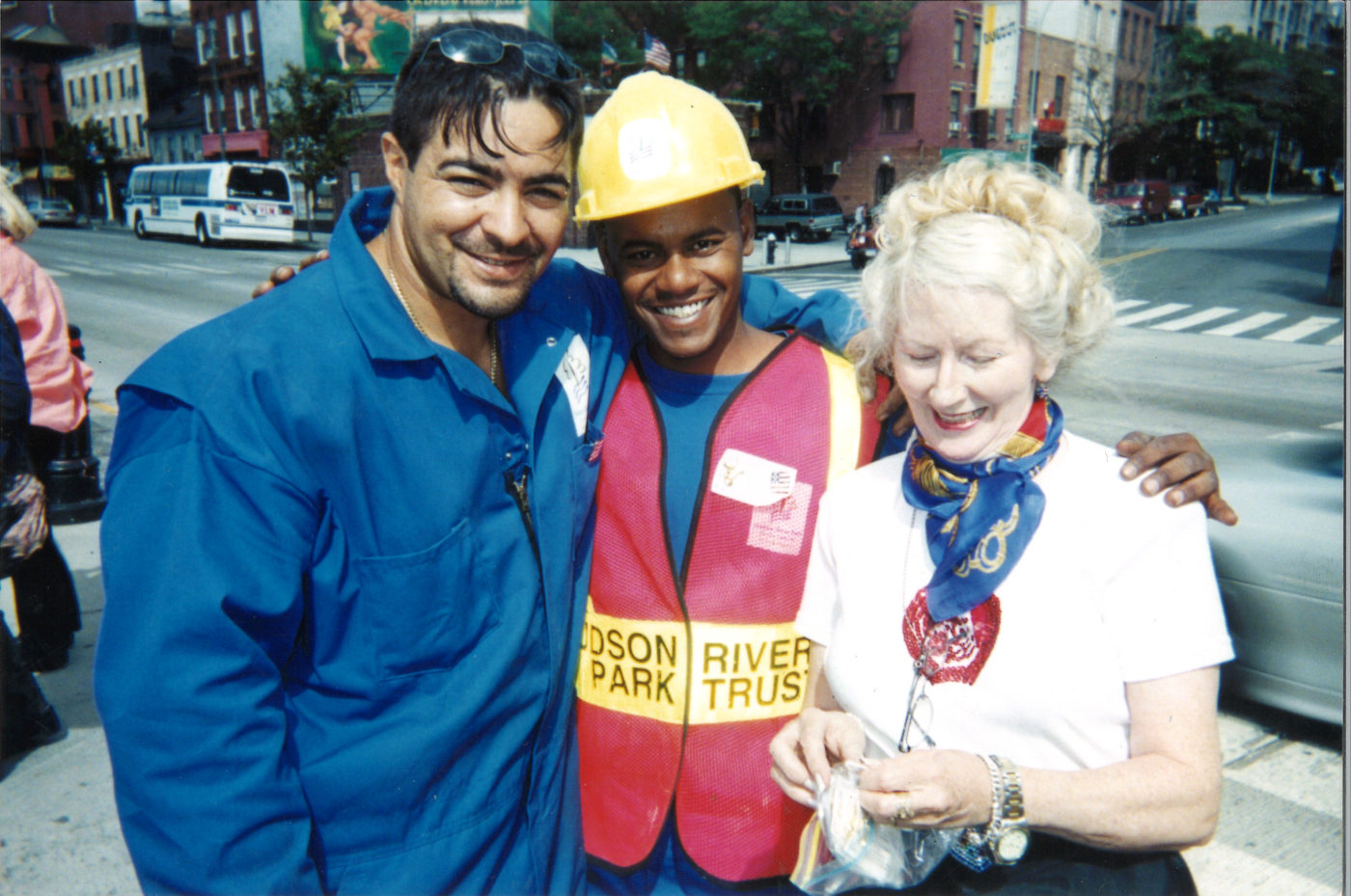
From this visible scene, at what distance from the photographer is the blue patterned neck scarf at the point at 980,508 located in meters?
1.44

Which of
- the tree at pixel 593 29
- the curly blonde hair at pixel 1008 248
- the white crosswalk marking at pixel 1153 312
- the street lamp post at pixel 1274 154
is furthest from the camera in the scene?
the tree at pixel 593 29

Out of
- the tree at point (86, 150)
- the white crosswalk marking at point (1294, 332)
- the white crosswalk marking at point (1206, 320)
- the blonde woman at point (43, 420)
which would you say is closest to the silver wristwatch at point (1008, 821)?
the blonde woman at point (43, 420)

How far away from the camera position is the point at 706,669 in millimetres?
1823

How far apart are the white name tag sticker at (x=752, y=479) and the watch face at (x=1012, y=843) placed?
0.75m

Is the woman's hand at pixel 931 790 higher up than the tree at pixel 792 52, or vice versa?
the tree at pixel 792 52

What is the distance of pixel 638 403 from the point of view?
1985 millimetres

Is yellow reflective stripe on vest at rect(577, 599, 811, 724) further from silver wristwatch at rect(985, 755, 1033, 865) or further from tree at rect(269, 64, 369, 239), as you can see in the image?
tree at rect(269, 64, 369, 239)

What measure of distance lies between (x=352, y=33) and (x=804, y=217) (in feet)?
64.8

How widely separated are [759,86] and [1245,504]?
32.7 m

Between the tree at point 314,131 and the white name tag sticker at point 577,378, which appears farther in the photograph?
the tree at point 314,131

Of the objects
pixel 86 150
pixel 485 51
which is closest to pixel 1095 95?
pixel 485 51

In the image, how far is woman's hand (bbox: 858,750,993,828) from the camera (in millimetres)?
1297

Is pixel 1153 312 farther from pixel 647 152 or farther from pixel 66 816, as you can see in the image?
pixel 66 816

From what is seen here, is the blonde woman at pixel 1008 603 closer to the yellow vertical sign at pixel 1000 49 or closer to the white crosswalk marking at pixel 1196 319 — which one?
the yellow vertical sign at pixel 1000 49
